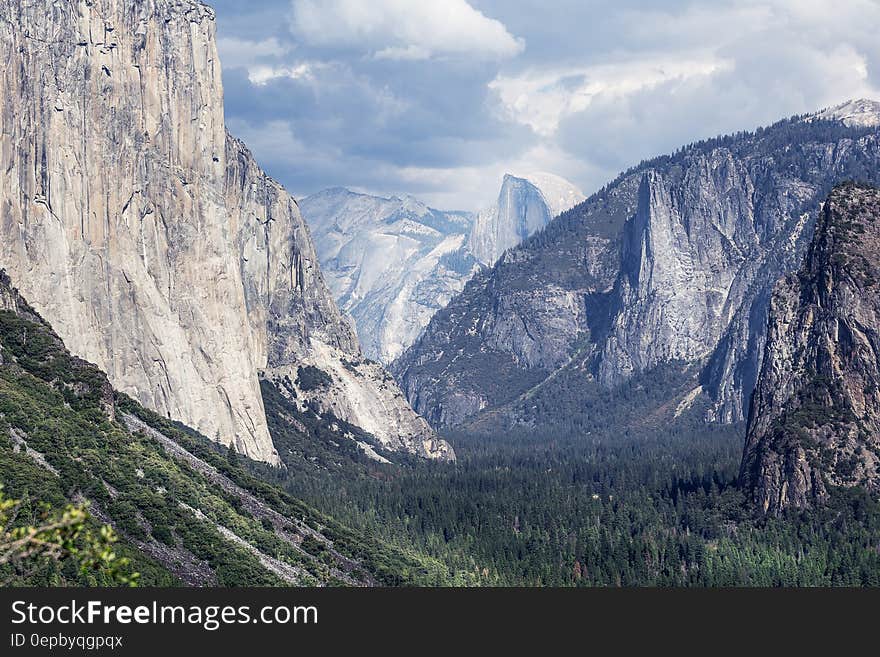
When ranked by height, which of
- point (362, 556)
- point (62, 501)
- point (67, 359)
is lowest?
point (362, 556)

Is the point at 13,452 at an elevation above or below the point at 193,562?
above

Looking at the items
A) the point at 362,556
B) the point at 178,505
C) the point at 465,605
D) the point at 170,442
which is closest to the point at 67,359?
the point at 170,442

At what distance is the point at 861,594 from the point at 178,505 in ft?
282

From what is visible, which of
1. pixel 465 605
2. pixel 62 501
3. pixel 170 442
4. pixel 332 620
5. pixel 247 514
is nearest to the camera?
pixel 332 620

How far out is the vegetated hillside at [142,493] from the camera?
14462 cm

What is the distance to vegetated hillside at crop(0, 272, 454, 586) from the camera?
145 meters

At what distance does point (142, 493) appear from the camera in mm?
158250

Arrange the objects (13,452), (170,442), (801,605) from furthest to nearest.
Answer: (170,442), (13,452), (801,605)

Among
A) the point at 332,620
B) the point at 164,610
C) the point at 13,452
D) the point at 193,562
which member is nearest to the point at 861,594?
the point at 332,620

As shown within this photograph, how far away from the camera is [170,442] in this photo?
197 meters

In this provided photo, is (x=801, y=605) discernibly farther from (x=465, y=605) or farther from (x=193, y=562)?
(x=193, y=562)

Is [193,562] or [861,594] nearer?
[861,594]

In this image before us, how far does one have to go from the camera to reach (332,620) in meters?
76.4

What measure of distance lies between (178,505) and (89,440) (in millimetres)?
12560
